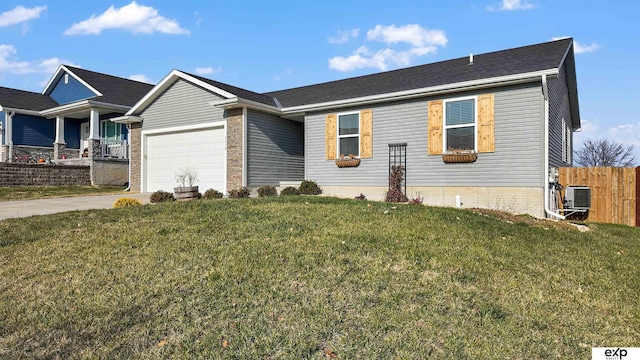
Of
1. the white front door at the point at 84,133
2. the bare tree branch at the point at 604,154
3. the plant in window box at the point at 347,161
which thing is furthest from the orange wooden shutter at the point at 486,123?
the bare tree branch at the point at 604,154

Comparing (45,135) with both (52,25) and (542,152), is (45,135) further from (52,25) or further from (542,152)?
(542,152)

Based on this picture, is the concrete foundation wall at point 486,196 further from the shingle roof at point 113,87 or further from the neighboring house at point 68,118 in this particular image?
the shingle roof at point 113,87

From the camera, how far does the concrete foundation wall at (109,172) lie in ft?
62.6

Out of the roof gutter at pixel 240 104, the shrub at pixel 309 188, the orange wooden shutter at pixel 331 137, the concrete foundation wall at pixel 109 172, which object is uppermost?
the roof gutter at pixel 240 104

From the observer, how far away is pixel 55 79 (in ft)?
80.1

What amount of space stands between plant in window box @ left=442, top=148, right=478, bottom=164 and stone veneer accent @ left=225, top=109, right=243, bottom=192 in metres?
6.79

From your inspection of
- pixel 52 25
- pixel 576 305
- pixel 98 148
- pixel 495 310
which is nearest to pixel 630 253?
pixel 576 305

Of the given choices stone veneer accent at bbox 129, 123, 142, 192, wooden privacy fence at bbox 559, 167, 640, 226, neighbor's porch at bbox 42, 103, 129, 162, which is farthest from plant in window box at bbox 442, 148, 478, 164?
neighbor's porch at bbox 42, 103, 129, 162

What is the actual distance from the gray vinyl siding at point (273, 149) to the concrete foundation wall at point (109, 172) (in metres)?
10.1

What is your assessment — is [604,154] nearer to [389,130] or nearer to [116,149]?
[389,130]

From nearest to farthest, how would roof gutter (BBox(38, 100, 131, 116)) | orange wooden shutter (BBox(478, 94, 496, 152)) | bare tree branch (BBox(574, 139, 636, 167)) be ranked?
orange wooden shutter (BBox(478, 94, 496, 152)) → roof gutter (BBox(38, 100, 131, 116)) → bare tree branch (BBox(574, 139, 636, 167))

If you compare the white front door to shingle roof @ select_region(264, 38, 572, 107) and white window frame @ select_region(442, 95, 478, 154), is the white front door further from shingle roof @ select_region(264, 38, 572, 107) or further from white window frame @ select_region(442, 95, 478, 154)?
white window frame @ select_region(442, 95, 478, 154)

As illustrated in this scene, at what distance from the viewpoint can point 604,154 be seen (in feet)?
98.9

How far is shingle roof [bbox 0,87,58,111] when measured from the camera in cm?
2190
